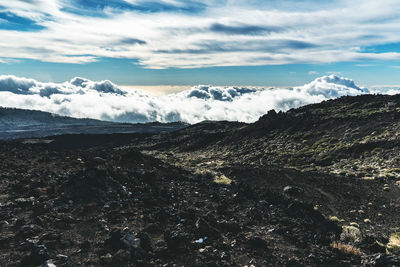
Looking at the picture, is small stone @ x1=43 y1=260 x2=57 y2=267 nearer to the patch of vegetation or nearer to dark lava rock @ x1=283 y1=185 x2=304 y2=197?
the patch of vegetation

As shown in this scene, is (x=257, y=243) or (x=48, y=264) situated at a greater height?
(x=48, y=264)

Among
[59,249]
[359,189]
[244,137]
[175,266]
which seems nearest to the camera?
[175,266]

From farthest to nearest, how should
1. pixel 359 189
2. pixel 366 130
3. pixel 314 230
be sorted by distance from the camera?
pixel 366 130, pixel 359 189, pixel 314 230

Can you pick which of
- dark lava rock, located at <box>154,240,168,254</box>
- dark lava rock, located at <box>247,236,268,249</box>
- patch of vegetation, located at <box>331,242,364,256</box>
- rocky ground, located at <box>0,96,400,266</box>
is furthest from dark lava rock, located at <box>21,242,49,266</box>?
patch of vegetation, located at <box>331,242,364,256</box>

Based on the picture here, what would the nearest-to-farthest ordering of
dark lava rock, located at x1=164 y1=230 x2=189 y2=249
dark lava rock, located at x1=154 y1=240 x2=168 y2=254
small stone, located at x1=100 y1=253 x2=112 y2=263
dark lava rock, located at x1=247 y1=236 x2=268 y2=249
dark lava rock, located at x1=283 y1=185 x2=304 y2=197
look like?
small stone, located at x1=100 y1=253 x2=112 y2=263
dark lava rock, located at x1=154 y1=240 x2=168 y2=254
dark lava rock, located at x1=164 y1=230 x2=189 y2=249
dark lava rock, located at x1=247 y1=236 x2=268 y2=249
dark lava rock, located at x1=283 y1=185 x2=304 y2=197

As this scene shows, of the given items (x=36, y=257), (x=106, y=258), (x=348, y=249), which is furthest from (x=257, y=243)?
(x=36, y=257)

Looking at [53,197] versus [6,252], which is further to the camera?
[53,197]

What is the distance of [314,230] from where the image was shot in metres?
17.5

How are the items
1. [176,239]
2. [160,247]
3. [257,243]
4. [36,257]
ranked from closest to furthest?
[36,257]
[160,247]
[176,239]
[257,243]

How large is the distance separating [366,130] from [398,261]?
56.2 meters

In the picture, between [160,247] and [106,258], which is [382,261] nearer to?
[160,247]

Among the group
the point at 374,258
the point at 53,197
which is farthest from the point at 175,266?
the point at 53,197

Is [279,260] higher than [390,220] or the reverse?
higher

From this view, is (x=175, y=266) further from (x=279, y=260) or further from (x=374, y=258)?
(x=374, y=258)
